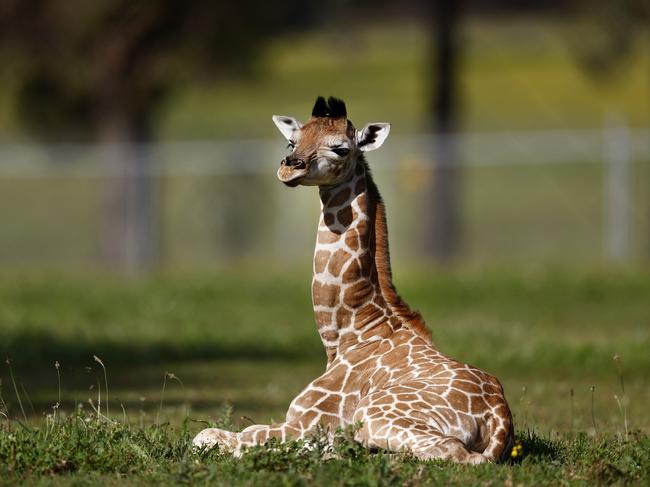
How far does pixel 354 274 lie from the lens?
8.40 metres

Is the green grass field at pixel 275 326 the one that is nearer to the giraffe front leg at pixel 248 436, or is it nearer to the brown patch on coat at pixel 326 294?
the giraffe front leg at pixel 248 436

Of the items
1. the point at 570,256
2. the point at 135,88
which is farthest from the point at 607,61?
the point at 135,88

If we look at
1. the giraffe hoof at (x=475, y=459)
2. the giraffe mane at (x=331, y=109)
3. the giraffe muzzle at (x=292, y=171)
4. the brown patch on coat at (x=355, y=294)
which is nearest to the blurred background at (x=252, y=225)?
the brown patch on coat at (x=355, y=294)

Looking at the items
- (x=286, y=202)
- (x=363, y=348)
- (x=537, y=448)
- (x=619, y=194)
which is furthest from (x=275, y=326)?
(x=286, y=202)

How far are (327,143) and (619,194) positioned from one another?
18.0 m

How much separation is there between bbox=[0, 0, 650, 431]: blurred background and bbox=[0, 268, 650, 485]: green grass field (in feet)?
0.22

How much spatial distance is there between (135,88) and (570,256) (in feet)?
30.3

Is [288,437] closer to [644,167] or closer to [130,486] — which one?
[130,486]

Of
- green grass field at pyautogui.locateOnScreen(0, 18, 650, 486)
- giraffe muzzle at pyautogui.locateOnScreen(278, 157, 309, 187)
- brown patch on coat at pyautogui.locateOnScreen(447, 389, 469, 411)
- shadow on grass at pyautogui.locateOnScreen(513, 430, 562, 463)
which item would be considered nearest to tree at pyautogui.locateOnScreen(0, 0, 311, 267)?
green grass field at pyautogui.locateOnScreen(0, 18, 650, 486)

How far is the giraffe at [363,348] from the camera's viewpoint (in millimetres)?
7496

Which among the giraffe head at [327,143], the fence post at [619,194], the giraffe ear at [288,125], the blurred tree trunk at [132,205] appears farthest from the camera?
the blurred tree trunk at [132,205]

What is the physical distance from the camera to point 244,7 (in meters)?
26.1

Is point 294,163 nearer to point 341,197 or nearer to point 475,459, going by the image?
point 341,197

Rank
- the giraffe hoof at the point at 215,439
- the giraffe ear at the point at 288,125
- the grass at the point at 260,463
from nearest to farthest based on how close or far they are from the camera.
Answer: the grass at the point at 260,463 → the giraffe hoof at the point at 215,439 → the giraffe ear at the point at 288,125
